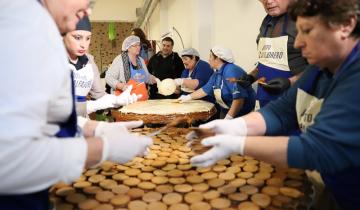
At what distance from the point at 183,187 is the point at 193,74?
2802mm

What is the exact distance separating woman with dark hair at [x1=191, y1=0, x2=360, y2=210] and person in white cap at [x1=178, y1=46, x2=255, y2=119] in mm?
1568

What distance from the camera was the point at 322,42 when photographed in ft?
3.05

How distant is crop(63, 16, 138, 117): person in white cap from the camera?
197 centimetres

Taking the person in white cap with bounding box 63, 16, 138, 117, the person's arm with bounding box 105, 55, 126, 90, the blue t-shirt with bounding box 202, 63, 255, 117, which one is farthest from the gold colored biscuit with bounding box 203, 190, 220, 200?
the person's arm with bounding box 105, 55, 126, 90

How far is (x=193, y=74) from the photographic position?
12.6ft

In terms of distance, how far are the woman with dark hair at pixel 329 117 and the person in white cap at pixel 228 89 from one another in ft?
5.14

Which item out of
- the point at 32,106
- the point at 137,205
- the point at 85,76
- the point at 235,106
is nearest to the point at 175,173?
the point at 137,205

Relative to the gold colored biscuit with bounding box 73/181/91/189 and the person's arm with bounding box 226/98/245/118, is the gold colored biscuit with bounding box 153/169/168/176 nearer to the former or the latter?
the gold colored biscuit with bounding box 73/181/91/189

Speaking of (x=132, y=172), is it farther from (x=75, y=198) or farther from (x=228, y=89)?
(x=228, y=89)

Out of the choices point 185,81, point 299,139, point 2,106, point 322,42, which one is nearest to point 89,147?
point 2,106

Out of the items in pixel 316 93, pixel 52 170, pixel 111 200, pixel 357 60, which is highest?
pixel 357 60

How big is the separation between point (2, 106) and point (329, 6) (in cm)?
87

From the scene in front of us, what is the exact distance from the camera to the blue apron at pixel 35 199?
31.0 inches

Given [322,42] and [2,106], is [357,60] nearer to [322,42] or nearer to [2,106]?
[322,42]
